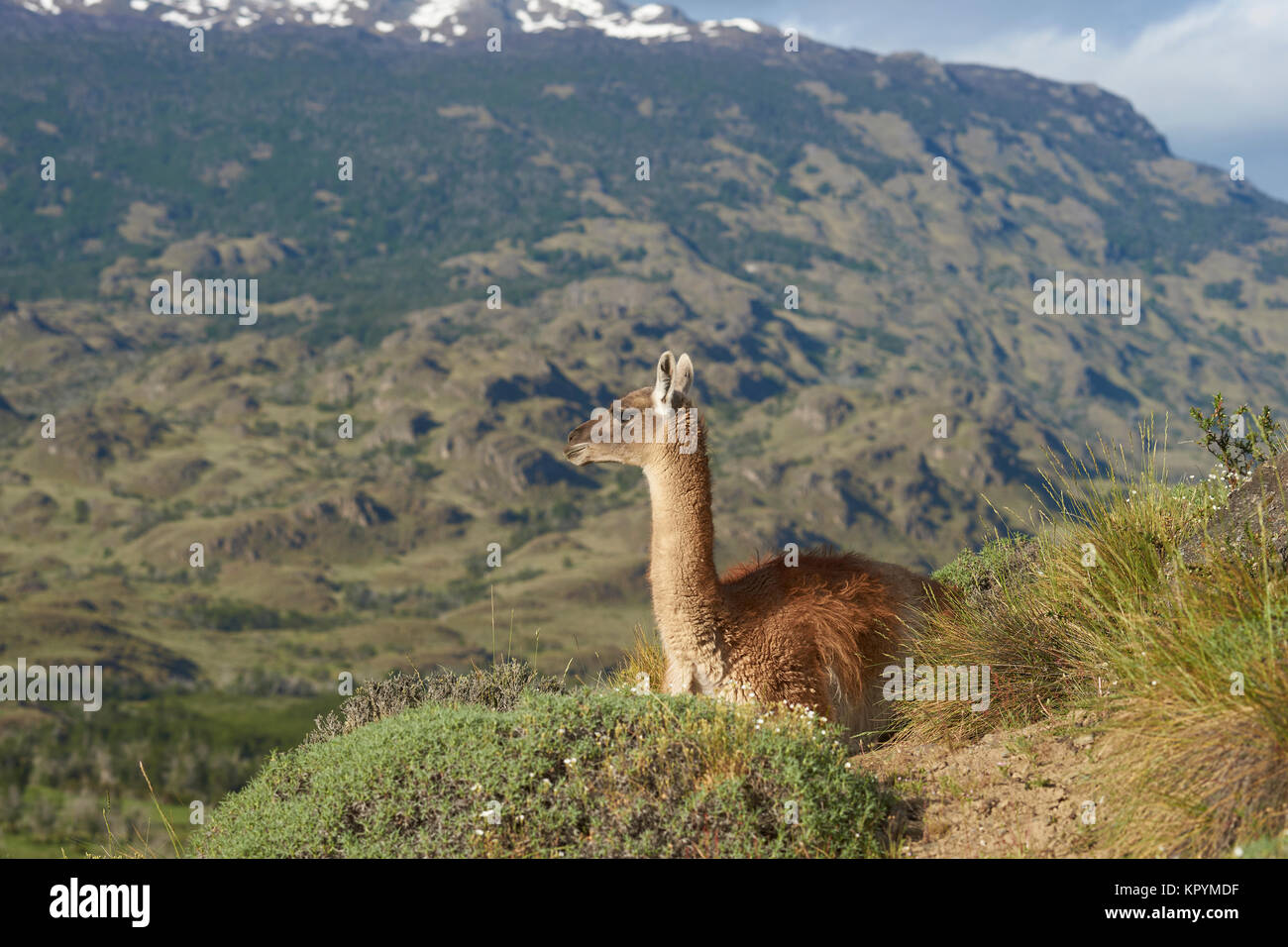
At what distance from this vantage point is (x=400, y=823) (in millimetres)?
7852

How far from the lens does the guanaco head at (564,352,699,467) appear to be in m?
9.61

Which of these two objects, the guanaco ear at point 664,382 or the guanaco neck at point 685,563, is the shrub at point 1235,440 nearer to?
the guanaco neck at point 685,563

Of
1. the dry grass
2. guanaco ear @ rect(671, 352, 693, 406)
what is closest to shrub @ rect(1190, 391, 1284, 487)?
the dry grass

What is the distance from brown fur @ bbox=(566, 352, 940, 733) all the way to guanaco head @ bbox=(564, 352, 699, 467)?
0.04 ft

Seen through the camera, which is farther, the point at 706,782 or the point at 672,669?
the point at 672,669

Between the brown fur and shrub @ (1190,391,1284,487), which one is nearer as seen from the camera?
the brown fur

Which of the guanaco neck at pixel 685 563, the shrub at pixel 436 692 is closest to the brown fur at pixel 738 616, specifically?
the guanaco neck at pixel 685 563

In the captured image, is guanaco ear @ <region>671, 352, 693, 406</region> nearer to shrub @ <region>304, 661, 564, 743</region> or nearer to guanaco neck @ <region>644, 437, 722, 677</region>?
guanaco neck @ <region>644, 437, 722, 677</region>

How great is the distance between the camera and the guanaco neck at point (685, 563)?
924cm

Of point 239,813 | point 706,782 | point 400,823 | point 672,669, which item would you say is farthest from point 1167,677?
point 239,813

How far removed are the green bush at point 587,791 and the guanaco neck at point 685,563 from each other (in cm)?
60
